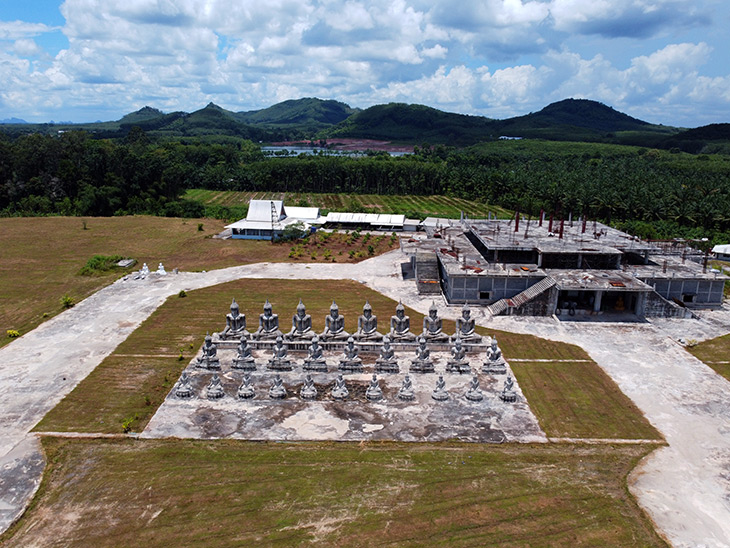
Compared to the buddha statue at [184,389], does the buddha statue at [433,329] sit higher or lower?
higher

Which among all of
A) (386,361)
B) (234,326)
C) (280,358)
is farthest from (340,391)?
(234,326)

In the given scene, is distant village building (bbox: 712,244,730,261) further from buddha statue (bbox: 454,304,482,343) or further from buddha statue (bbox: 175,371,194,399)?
buddha statue (bbox: 175,371,194,399)

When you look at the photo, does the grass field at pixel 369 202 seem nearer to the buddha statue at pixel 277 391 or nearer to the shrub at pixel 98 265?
the shrub at pixel 98 265

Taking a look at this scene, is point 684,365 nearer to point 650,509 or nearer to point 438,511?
point 650,509

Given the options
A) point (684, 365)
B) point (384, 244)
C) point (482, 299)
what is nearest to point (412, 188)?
point (384, 244)

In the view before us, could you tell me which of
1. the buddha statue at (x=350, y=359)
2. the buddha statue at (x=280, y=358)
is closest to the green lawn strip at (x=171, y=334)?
the buddha statue at (x=280, y=358)
